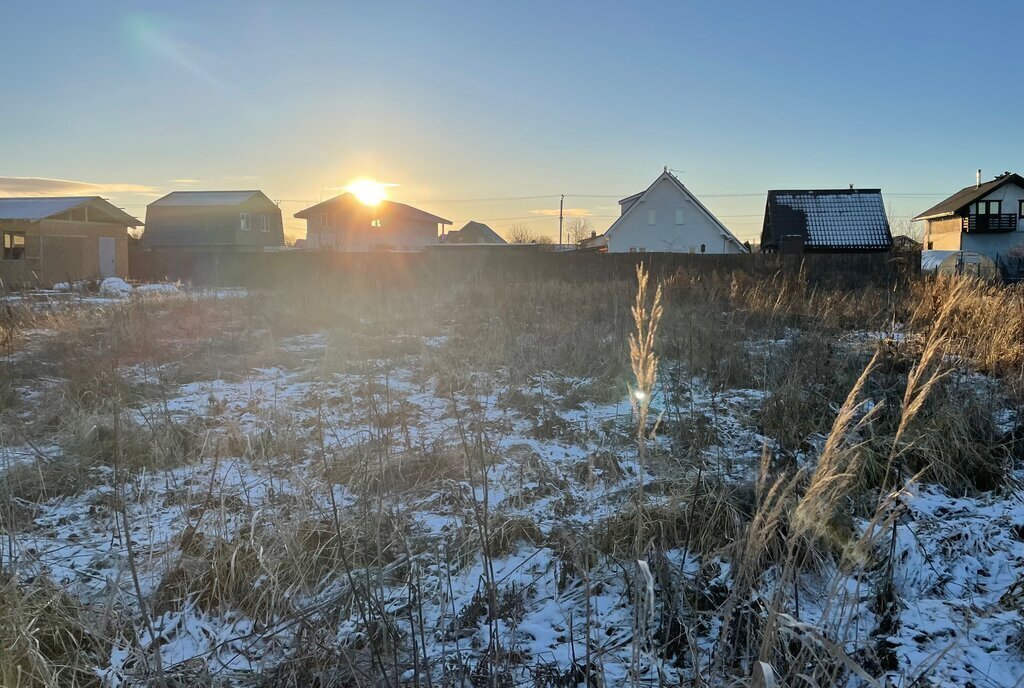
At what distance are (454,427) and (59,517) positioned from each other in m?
2.18

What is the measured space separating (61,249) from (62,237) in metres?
0.51

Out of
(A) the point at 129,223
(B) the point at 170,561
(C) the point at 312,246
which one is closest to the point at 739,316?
(B) the point at 170,561

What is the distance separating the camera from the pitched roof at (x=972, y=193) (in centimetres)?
3697

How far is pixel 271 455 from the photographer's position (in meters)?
3.61

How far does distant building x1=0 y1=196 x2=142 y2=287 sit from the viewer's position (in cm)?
2336

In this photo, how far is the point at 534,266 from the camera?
663 inches

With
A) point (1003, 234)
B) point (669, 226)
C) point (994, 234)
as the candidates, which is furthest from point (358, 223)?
point (1003, 234)

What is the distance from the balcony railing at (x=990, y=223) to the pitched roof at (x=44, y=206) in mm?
49060

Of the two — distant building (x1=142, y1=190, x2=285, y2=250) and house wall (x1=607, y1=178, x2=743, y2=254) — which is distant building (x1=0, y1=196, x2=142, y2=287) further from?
house wall (x1=607, y1=178, x2=743, y2=254)

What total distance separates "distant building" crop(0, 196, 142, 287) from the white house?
2317 cm

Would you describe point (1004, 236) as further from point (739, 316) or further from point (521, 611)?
point (521, 611)

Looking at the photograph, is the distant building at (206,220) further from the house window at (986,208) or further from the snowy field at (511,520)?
the house window at (986,208)

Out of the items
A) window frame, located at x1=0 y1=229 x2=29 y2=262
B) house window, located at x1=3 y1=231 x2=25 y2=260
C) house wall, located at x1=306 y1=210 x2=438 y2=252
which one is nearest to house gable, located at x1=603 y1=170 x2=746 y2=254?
house wall, located at x1=306 y1=210 x2=438 y2=252

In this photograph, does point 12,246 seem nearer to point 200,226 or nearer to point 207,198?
point 200,226
